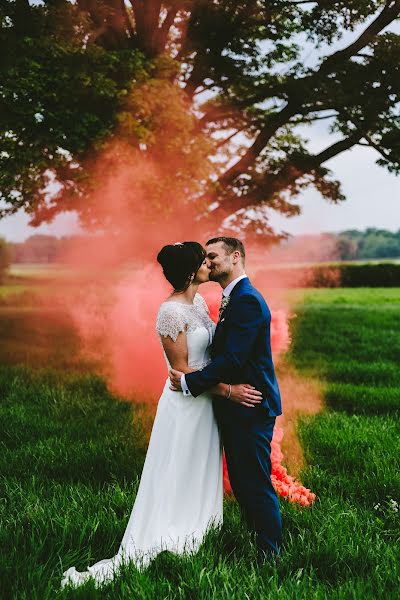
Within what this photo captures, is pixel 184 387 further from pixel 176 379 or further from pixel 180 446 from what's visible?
pixel 180 446

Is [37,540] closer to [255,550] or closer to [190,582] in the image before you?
[190,582]

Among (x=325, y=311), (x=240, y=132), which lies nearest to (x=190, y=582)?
(x=240, y=132)

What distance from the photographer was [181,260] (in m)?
3.57

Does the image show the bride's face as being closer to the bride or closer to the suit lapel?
the bride

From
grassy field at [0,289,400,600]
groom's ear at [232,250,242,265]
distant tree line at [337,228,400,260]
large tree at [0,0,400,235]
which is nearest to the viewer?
grassy field at [0,289,400,600]

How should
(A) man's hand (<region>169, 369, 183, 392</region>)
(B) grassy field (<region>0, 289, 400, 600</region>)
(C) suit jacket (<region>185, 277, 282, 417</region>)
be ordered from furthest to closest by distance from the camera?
(A) man's hand (<region>169, 369, 183, 392</region>)
(C) suit jacket (<region>185, 277, 282, 417</region>)
(B) grassy field (<region>0, 289, 400, 600</region>)

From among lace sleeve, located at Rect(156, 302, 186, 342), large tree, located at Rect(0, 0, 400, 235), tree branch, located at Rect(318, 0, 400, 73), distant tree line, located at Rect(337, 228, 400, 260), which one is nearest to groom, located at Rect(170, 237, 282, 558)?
lace sleeve, located at Rect(156, 302, 186, 342)

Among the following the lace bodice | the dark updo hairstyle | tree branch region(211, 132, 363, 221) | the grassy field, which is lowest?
the grassy field

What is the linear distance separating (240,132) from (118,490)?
10.1m

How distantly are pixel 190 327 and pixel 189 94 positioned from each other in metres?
9.40

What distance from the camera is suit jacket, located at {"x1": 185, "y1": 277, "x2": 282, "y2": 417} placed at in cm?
340

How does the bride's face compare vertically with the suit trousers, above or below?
above

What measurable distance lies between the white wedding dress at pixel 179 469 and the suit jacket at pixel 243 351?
0.67 ft

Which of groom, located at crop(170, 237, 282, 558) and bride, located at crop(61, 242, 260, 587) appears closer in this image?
groom, located at crop(170, 237, 282, 558)
